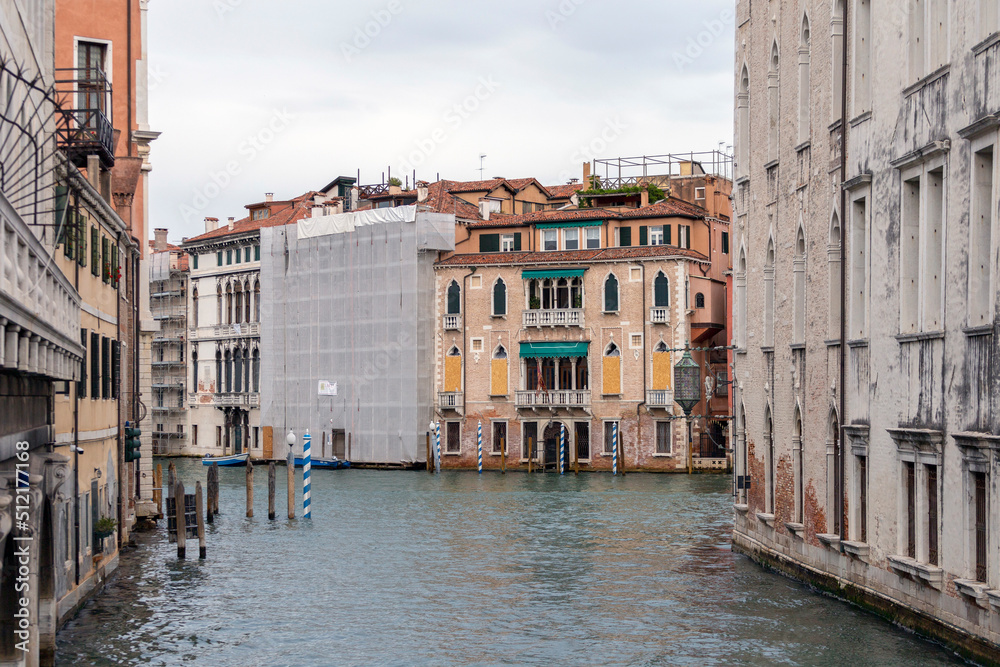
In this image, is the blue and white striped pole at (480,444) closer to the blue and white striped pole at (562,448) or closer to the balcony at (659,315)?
the blue and white striped pole at (562,448)

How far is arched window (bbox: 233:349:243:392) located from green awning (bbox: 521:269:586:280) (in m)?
16.9

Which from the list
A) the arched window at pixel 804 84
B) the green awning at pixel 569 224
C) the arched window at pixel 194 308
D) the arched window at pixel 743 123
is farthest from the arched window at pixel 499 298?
the arched window at pixel 804 84

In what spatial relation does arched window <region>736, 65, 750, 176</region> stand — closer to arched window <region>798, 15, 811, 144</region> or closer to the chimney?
arched window <region>798, 15, 811, 144</region>

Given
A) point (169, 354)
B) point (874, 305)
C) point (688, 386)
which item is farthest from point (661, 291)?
point (874, 305)

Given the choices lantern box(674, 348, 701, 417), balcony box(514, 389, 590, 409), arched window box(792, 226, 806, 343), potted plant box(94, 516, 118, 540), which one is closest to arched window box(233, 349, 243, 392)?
balcony box(514, 389, 590, 409)

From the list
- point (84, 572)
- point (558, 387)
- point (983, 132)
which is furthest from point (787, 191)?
point (558, 387)

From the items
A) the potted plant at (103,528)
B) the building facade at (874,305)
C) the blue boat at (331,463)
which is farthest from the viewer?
the blue boat at (331,463)

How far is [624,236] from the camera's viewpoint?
175 ft

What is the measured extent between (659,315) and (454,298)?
848 cm

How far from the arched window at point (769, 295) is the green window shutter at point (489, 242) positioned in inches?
1349

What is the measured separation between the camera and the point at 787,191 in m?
20.7

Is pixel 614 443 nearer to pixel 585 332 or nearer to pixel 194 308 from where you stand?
pixel 585 332

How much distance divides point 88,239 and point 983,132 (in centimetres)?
1218

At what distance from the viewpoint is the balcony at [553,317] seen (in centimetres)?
5316
